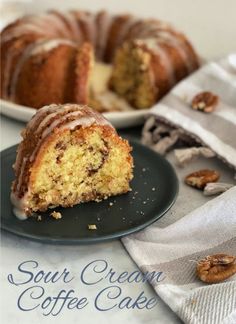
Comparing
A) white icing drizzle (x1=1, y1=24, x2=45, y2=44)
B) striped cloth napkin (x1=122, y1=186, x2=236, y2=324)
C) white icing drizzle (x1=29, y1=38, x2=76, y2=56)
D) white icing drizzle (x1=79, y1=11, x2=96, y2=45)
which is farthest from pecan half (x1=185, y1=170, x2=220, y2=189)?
white icing drizzle (x1=79, y1=11, x2=96, y2=45)

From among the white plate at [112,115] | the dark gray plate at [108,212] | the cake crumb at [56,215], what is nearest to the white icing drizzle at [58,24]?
the white plate at [112,115]

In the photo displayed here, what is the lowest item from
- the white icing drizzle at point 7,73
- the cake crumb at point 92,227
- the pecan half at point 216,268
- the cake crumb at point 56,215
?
the pecan half at point 216,268

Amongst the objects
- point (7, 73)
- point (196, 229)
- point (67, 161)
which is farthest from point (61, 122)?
point (7, 73)

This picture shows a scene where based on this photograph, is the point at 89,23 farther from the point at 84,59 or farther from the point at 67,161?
the point at 67,161

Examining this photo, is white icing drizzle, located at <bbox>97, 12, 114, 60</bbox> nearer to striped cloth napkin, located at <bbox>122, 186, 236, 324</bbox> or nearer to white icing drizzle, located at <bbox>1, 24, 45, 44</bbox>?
white icing drizzle, located at <bbox>1, 24, 45, 44</bbox>

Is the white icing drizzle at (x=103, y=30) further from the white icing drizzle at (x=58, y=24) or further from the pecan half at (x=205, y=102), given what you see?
the pecan half at (x=205, y=102)
